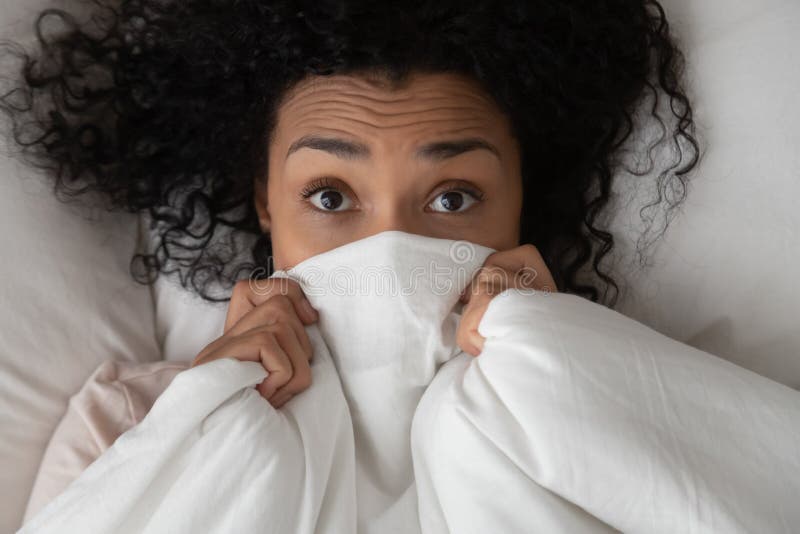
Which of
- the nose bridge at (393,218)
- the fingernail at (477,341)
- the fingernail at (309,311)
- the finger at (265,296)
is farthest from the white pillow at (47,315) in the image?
the fingernail at (477,341)

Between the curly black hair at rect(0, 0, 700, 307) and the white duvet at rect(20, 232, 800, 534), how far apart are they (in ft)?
0.99

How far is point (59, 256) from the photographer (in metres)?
1.16

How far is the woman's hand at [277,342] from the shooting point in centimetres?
90

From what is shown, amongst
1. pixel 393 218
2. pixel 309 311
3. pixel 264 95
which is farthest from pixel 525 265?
pixel 264 95

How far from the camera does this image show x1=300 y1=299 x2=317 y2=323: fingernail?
3.23 feet

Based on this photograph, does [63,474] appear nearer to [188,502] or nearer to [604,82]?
[188,502]

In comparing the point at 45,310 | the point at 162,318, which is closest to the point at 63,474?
the point at 45,310

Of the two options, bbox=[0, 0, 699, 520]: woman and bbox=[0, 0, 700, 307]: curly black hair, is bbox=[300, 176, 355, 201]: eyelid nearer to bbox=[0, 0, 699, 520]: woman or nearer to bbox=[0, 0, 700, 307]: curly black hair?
bbox=[0, 0, 699, 520]: woman

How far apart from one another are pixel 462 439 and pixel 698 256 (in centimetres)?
53

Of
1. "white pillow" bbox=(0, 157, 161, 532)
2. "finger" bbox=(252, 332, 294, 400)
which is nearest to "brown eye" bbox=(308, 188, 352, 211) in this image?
"finger" bbox=(252, 332, 294, 400)

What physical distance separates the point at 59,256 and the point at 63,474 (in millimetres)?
336

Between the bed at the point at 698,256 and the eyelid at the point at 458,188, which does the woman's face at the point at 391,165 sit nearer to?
the eyelid at the point at 458,188

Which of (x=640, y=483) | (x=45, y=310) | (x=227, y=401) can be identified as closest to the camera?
(x=640, y=483)

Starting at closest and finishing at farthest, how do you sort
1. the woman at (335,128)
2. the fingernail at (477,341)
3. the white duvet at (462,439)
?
the white duvet at (462,439) → the fingernail at (477,341) → the woman at (335,128)
